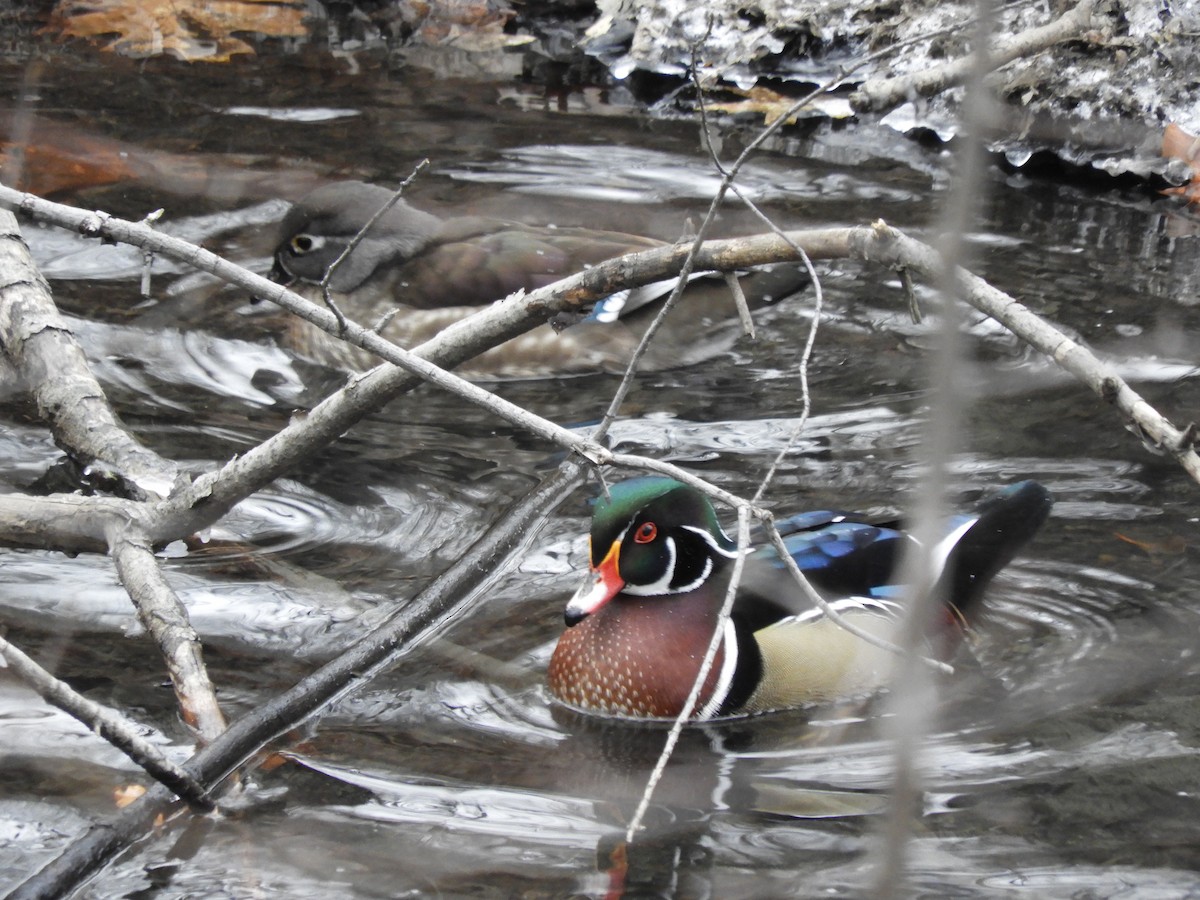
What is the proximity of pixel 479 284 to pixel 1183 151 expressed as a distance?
3211 millimetres

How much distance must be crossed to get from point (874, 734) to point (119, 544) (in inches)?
62.8

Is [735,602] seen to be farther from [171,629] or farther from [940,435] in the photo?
[940,435]

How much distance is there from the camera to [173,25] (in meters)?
8.73

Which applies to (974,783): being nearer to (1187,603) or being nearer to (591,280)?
(1187,603)

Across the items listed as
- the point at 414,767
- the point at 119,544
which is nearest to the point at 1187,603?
the point at 414,767

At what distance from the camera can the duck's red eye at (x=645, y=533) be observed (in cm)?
331

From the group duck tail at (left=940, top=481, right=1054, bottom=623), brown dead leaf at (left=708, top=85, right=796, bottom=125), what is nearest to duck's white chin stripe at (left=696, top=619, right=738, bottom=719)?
duck tail at (left=940, top=481, right=1054, bottom=623)

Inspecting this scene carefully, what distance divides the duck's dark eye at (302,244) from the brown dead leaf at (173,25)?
3.19 meters

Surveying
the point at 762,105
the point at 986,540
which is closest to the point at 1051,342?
the point at 986,540

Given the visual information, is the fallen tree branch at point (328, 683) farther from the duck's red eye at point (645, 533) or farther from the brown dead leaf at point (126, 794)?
the duck's red eye at point (645, 533)

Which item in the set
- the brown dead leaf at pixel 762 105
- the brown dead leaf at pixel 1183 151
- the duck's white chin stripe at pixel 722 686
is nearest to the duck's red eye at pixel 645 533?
the duck's white chin stripe at pixel 722 686

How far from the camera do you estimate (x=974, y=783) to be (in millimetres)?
2725

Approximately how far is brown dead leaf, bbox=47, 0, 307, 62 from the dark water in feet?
7.13

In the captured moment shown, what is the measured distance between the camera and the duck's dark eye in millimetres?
5664
